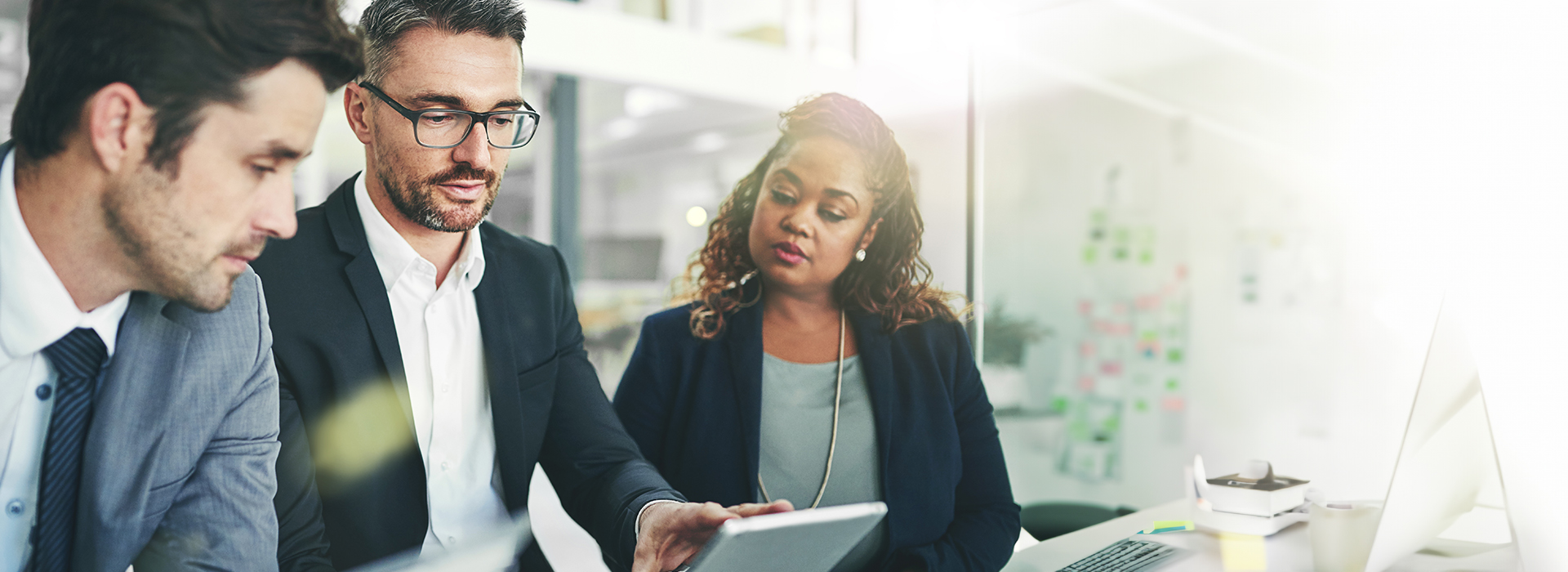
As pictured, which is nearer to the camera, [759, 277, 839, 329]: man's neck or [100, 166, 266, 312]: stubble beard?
[100, 166, 266, 312]: stubble beard

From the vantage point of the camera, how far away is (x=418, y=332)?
1411 millimetres

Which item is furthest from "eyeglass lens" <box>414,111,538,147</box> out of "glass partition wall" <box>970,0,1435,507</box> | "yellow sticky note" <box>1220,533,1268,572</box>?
"glass partition wall" <box>970,0,1435,507</box>

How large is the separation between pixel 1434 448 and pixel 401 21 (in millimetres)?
1824

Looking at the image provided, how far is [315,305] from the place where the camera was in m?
1.28

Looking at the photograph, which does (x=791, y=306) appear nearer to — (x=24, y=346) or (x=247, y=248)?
(x=247, y=248)

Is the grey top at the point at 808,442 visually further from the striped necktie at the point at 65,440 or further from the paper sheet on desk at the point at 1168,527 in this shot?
the striped necktie at the point at 65,440

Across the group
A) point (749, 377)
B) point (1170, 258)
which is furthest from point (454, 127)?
point (1170, 258)

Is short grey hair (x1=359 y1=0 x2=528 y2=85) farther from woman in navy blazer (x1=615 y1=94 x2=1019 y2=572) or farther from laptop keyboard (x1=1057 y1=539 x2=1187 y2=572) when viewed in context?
laptop keyboard (x1=1057 y1=539 x2=1187 y2=572)

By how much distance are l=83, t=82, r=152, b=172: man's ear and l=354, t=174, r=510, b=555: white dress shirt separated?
1.46ft

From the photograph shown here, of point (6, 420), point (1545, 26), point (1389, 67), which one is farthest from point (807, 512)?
point (1389, 67)

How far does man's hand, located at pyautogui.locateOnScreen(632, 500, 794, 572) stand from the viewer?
4.34 ft

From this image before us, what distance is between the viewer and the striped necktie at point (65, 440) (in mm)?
992

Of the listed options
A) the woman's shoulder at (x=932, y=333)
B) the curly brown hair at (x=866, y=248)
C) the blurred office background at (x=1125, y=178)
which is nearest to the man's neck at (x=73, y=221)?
the blurred office background at (x=1125, y=178)

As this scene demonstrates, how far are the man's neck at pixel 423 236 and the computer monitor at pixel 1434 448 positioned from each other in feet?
5.24
